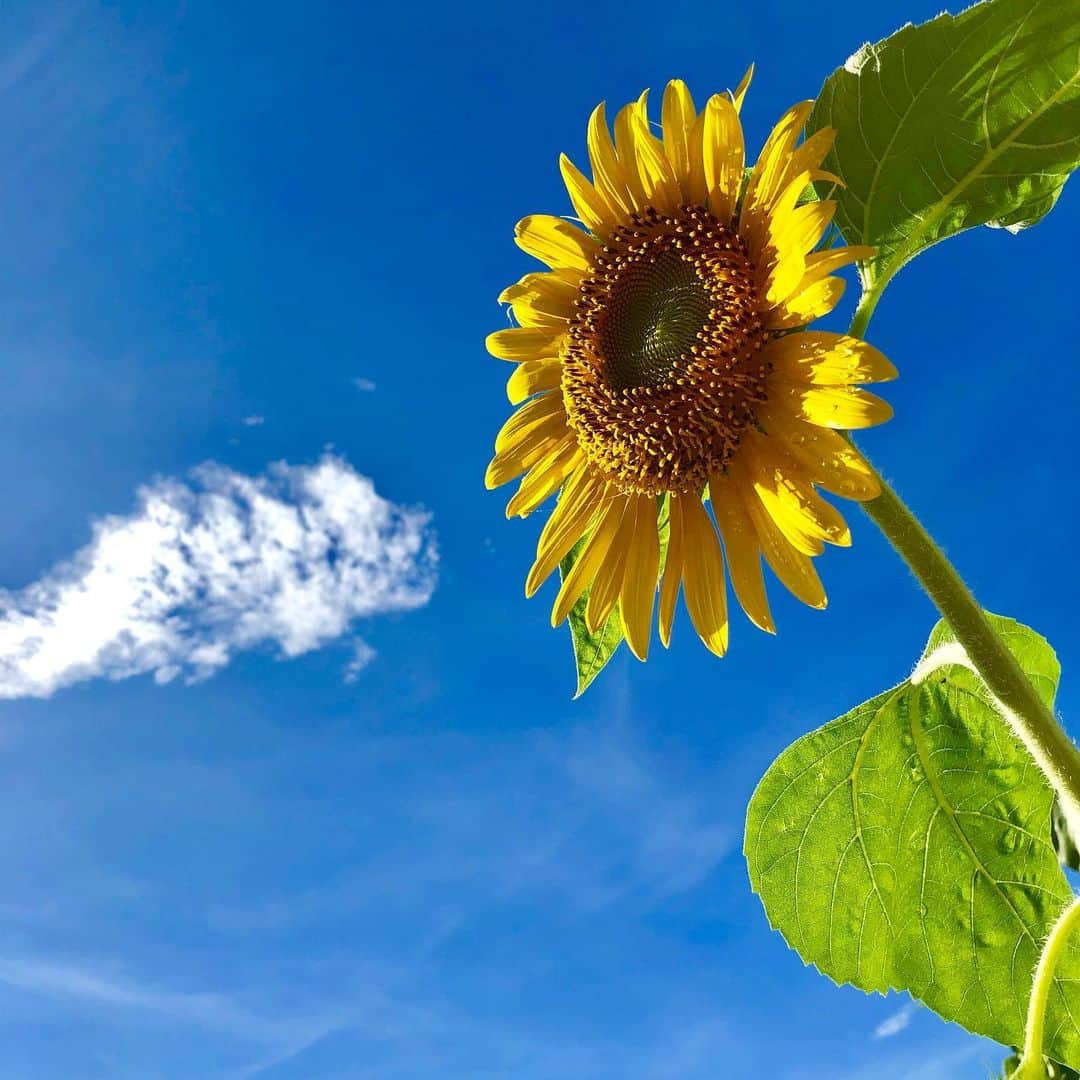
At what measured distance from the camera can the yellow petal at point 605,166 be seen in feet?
9.14

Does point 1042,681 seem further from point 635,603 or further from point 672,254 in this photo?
point 672,254

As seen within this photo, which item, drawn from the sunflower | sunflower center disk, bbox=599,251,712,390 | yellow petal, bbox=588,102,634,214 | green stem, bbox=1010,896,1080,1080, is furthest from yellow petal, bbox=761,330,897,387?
green stem, bbox=1010,896,1080,1080

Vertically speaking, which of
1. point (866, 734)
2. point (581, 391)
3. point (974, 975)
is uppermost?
point (581, 391)

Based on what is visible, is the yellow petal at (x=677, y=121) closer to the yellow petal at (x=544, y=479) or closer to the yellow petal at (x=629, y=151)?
the yellow petal at (x=629, y=151)

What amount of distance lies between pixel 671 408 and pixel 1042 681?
127cm

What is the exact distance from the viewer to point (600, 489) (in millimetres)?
2982

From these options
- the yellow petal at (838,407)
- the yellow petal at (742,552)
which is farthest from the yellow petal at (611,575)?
the yellow petal at (838,407)

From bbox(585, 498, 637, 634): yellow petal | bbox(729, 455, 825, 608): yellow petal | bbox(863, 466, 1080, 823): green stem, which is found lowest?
bbox(863, 466, 1080, 823): green stem

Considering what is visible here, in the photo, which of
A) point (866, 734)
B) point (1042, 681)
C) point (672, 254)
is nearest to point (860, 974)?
point (866, 734)

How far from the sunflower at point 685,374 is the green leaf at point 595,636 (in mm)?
31

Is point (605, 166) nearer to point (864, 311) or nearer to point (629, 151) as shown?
point (629, 151)

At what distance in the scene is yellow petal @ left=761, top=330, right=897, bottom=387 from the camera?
2.21 m

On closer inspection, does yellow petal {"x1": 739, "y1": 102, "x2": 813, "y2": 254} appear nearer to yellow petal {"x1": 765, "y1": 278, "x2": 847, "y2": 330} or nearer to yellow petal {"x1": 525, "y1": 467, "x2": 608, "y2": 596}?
yellow petal {"x1": 765, "y1": 278, "x2": 847, "y2": 330}

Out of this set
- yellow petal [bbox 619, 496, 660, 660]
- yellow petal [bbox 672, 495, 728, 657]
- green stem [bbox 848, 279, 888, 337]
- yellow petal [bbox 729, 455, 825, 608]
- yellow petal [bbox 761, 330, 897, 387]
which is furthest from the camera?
yellow petal [bbox 619, 496, 660, 660]
